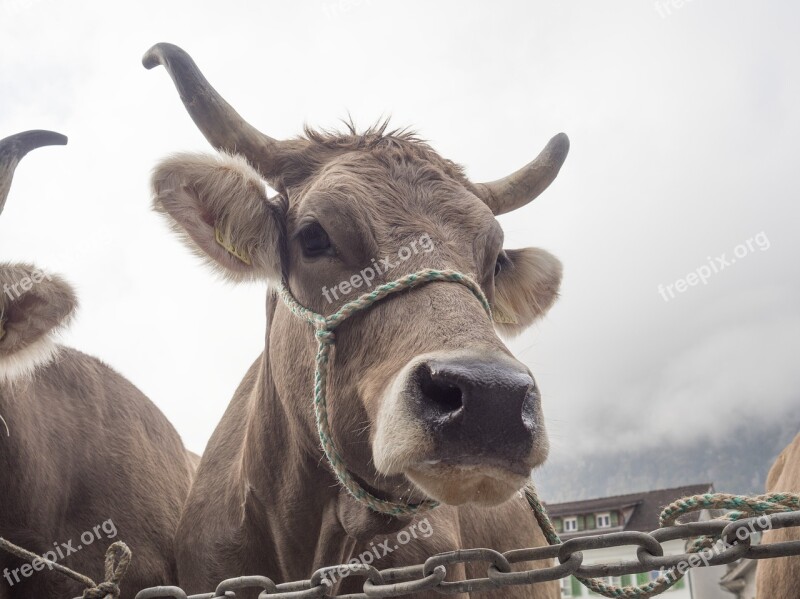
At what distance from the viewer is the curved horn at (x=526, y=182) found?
4.20 meters

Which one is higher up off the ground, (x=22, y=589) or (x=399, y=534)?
(x=399, y=534)

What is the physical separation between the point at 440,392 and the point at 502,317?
6.83ft

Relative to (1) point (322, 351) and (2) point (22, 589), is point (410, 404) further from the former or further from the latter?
(2) point (22, 589)

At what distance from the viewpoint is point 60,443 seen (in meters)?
4.55

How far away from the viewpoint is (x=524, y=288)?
4.45 meters

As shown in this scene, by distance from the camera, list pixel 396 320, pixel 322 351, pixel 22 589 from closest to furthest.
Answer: pixel 396 320 → pixel 322 351 → pixel 22 589

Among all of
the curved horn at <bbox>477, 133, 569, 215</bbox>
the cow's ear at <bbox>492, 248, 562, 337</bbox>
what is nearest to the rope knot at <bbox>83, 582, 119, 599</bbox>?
the cow's ear at <bbox>492, 248, 562, 337</bbox>

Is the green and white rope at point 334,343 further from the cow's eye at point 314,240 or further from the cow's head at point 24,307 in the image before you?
the cow's head at point 24,307

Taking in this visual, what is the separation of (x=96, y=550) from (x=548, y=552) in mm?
3236

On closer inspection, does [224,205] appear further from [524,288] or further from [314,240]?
[524,288]

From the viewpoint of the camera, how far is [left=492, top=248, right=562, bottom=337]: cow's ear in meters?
4.41

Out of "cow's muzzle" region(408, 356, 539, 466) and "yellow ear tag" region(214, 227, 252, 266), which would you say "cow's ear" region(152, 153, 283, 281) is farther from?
"cow's muzzle" region(408, 356, 539, 466)

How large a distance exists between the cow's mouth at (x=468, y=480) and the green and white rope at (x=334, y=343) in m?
0.45

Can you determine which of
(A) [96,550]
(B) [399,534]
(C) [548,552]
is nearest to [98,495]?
(A) [96,550]
